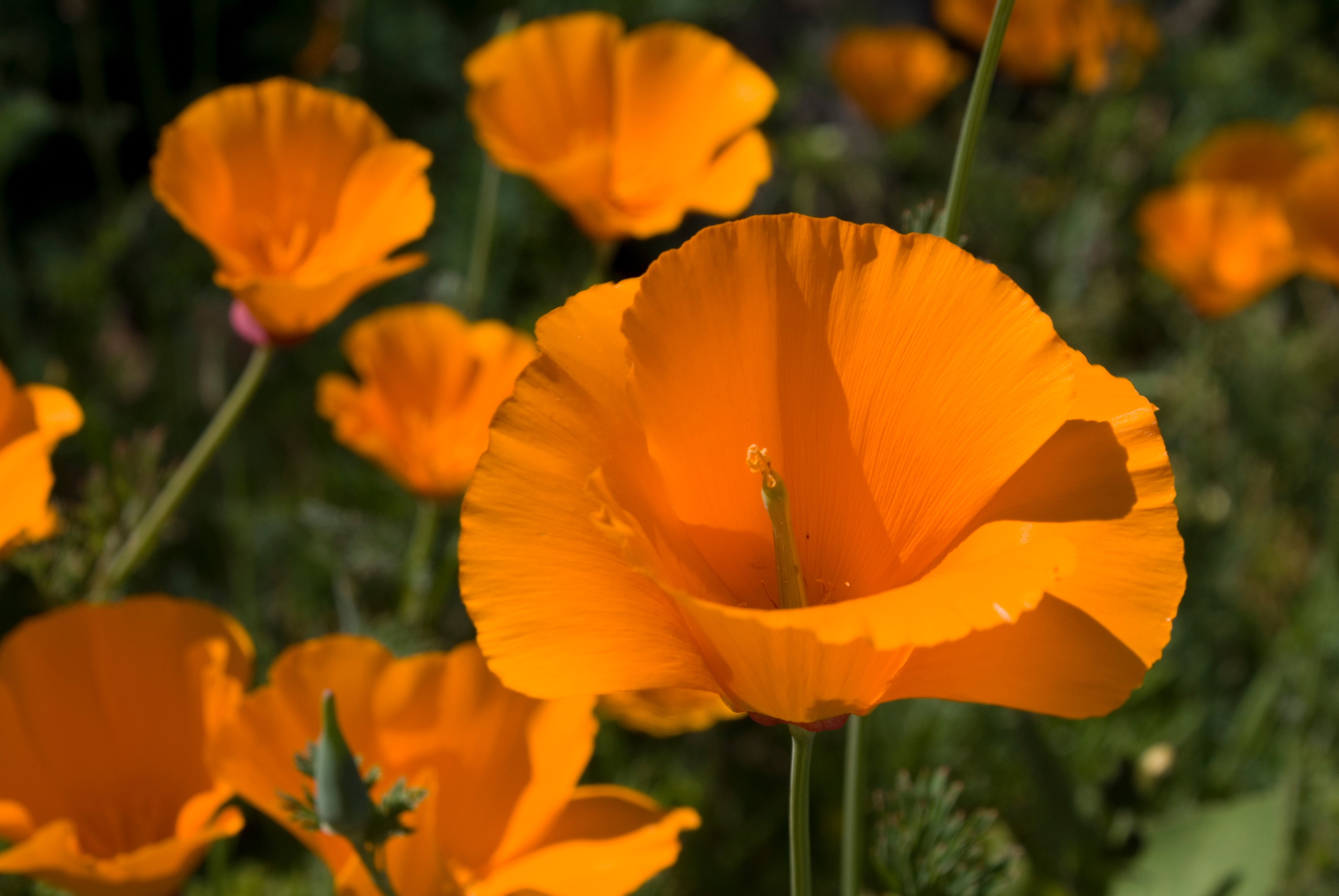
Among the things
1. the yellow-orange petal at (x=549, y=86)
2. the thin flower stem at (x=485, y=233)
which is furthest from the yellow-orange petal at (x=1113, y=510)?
the thin flower stem at (x=485, y=233)

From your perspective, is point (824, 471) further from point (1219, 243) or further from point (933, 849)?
point (1219, 243)

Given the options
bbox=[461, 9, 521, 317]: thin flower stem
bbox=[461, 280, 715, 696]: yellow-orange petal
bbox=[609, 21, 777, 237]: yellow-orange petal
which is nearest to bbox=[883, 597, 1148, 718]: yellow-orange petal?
bbox=[461, 280, 715, 696]: yellow-orange petal

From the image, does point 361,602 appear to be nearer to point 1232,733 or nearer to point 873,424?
point 873,424

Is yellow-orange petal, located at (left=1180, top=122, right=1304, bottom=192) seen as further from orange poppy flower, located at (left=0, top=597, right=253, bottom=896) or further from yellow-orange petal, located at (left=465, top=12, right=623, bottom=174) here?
orange poppy flower, located at (left=0, top=597, right=253, bottom=896)

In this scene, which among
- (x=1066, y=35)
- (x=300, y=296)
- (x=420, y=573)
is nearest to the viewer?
(x=300, y=296)

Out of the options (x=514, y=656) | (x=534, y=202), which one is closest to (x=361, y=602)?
(x=514, y=656)

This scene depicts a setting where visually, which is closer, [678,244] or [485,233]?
[485,233]

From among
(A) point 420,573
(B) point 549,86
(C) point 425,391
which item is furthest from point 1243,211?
(A) point 420,573
